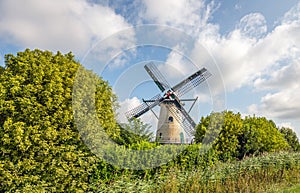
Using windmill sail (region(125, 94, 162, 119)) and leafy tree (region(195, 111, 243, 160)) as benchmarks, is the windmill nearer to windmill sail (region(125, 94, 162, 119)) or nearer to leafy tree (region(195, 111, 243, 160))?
windmill sail (region(125, 94, 162, 119))

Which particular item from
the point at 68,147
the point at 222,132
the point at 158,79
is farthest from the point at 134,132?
the point at 158,79

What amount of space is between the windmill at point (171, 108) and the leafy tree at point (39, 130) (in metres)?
8.30

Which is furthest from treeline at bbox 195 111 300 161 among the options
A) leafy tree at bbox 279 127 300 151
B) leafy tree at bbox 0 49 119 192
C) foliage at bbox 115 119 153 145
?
leafy tree at bbox 279 127 300 151

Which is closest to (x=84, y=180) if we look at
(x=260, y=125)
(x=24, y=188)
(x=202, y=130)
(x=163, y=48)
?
(x=24, y=188)

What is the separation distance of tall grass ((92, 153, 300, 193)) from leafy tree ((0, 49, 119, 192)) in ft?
3.09

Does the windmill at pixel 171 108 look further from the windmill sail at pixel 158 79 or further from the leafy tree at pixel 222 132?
the leafy tree at pixel 222 132

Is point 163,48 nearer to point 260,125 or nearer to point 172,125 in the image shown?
point 172,125

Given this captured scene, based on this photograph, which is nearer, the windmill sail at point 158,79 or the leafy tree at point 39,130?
the leafy tree at point 39,130

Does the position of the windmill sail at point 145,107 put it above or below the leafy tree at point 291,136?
below

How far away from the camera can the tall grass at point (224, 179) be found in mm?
6422

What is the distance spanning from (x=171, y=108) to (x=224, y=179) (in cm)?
872

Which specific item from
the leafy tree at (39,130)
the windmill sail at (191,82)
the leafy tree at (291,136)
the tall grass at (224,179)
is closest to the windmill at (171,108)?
the windmill sail at (191,82)

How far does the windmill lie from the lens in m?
15.4

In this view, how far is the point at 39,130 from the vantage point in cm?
636
